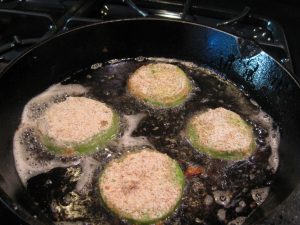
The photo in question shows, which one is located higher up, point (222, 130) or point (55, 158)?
point (222, 130)

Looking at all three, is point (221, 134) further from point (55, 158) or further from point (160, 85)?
point (55, 158)

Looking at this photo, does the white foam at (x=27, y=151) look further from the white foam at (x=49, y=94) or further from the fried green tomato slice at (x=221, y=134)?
the fried green tomato slice at (x=221, y=134)

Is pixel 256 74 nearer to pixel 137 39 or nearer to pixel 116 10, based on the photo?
pixel 137 39

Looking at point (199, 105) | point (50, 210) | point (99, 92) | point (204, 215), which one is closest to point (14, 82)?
point (99, 92)

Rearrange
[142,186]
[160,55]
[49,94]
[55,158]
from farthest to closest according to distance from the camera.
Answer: [160,55]
[49,94]
[55,158]
[142,186]

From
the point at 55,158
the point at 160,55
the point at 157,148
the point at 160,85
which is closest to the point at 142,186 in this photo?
the point at 157,148

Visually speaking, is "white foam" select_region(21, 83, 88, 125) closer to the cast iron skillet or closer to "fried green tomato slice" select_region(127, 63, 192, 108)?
the cast iron skillet
